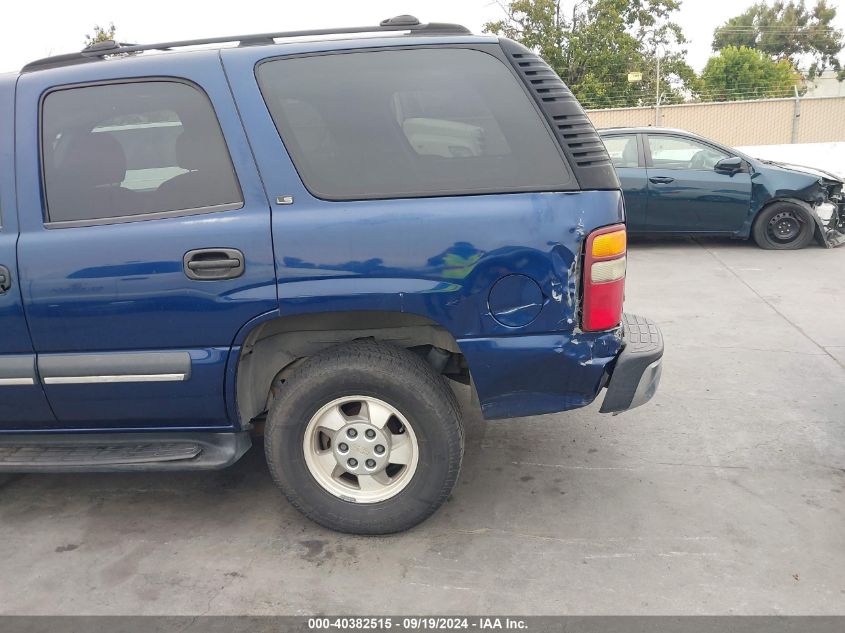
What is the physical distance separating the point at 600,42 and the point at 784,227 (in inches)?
816

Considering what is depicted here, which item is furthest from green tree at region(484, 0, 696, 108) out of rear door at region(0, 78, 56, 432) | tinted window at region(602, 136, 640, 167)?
rear door at region(0, 78, 56, 432)

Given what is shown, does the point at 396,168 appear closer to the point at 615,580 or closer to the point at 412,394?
the point at 412,394

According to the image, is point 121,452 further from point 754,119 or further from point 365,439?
point 754,119

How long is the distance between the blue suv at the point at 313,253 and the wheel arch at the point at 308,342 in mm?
15

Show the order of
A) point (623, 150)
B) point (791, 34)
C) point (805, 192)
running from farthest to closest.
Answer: point (791, 34) < point (623, 150) < point (805, 192)

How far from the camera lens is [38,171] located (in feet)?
10.1

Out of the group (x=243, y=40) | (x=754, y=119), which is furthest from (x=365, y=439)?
(x=754, y=119)

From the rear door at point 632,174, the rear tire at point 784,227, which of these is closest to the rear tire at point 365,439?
the rear door at point 632,174

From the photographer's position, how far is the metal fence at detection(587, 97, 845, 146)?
21875 mm

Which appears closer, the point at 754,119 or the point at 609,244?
the point at 609,244

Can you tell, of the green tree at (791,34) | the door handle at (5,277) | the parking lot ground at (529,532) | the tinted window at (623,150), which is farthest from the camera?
the green tree at (791,34)

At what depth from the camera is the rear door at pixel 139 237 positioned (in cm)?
292

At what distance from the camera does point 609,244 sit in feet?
9.59

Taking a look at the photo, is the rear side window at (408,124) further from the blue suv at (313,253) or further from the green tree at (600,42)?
the green tree at (600,42)
